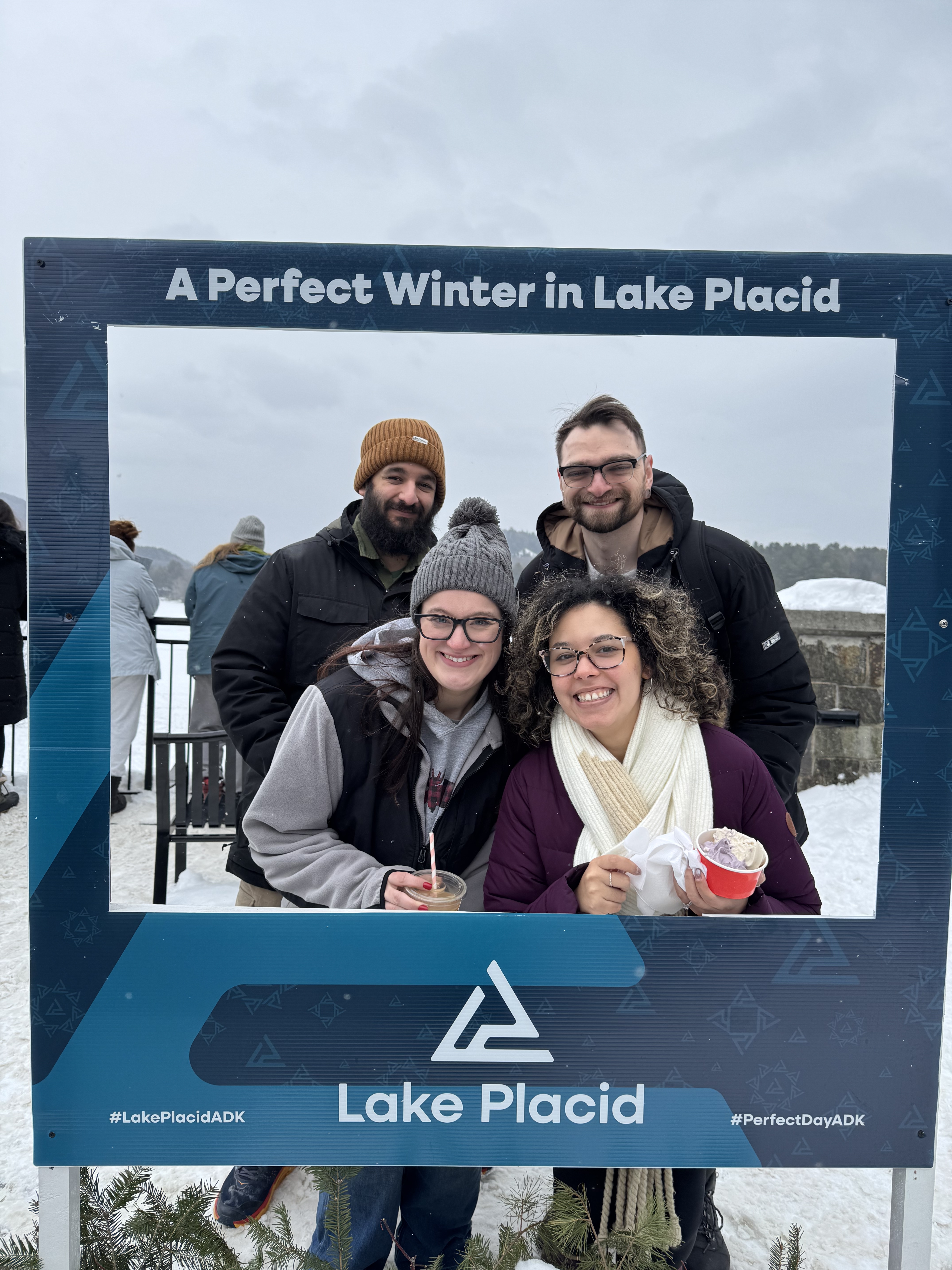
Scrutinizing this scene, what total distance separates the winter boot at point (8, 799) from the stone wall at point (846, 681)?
13.2 ft

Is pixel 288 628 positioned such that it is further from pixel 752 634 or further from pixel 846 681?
pixel 846 681

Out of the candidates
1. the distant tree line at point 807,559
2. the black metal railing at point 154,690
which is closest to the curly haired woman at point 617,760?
the distant tree line at point 807,559

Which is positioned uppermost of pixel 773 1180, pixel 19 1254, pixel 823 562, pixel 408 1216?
pixel 823 562

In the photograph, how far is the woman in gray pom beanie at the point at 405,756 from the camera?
1762mm

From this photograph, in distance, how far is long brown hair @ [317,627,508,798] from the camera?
1807mm

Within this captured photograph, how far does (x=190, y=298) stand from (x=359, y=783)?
1.06m

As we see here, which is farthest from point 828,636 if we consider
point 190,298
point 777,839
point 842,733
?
point 190,298

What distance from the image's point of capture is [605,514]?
1.97 metres

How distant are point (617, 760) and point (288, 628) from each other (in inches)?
43.4

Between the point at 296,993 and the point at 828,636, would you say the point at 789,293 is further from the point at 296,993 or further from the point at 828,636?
the point at 296,993

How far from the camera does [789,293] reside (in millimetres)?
1550

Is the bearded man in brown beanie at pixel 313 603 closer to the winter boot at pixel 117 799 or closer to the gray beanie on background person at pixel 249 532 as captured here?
the gray beanie on background person at pixel 249 532

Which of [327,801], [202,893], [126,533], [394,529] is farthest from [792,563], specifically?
[202,893]

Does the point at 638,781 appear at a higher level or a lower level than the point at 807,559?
lower
